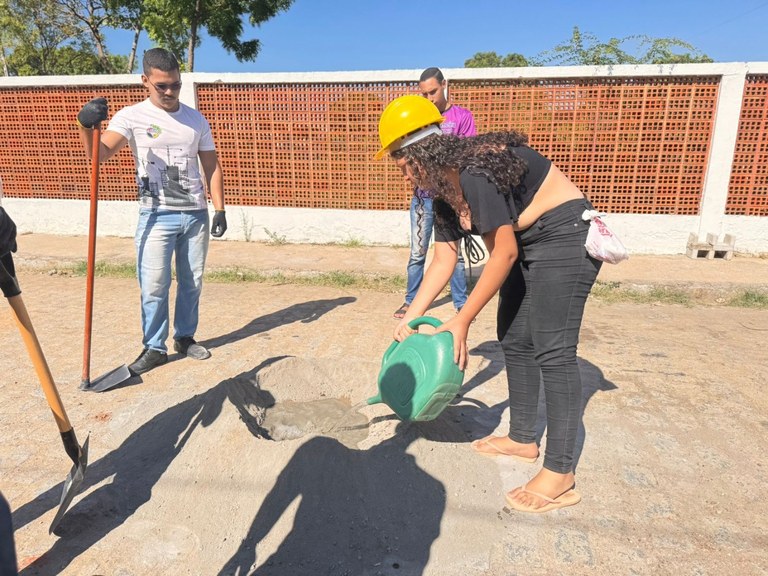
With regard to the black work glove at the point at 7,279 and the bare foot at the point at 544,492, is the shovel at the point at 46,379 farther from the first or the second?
the bare foot at the point at 544,492

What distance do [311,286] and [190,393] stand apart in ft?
10.1

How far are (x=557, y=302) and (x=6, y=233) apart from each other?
1.97 metres

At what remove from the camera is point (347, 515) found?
221cm

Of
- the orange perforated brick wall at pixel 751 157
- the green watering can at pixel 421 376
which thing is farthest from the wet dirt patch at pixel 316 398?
the orange perforated brick wall at pixel 751 157

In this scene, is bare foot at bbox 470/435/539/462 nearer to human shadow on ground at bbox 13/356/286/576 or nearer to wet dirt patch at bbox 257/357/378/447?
wet dirt patch at bbox 257/357/378/447

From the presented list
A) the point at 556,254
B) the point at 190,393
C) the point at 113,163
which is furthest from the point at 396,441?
the point at 113,163

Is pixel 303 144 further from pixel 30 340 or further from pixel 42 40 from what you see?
pixel 42 40

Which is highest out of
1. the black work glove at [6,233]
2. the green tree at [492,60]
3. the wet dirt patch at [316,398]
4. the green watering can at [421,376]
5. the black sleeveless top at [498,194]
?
the green tree at [492,60]

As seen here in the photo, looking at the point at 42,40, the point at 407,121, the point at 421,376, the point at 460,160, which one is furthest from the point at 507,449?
the point at 42,40

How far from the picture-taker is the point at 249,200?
8289 mm

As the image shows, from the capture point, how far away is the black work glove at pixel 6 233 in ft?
5.74

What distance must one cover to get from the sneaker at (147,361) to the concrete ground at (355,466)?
86mm

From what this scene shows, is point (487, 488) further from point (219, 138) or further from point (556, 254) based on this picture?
point (219, 138)

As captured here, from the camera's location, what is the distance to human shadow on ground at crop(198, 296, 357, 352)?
14.7 ft
